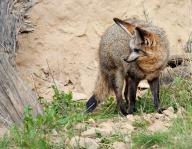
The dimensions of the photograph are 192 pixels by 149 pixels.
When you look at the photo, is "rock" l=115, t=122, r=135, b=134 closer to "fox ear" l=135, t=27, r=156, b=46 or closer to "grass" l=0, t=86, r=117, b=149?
"grass" l=0, t=86, r=117, b=149

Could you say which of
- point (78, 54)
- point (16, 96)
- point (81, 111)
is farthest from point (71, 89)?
point (16, 96)

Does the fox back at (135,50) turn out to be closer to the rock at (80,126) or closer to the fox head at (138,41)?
the fox head at (138,41)

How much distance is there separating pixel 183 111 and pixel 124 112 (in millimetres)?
1003

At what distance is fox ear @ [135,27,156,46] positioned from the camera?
7.30m

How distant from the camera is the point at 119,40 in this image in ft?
25.8

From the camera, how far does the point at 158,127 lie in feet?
22.1

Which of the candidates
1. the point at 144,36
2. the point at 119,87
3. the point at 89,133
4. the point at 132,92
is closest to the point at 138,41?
the point at 144,36

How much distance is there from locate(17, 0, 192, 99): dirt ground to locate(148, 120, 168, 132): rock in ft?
6.71

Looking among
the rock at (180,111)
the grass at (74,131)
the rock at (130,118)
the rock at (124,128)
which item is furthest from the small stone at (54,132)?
the rock at (180,111)

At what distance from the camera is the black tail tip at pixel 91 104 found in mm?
7990

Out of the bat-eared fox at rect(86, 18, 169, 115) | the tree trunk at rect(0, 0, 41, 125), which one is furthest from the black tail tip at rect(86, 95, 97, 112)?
the tree trunk at rect(0, 0, 41, 125)

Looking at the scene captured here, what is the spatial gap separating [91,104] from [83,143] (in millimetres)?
1819

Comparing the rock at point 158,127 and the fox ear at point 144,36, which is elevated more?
the fox ear at point 144,36

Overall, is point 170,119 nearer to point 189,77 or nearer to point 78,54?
point 189,77
